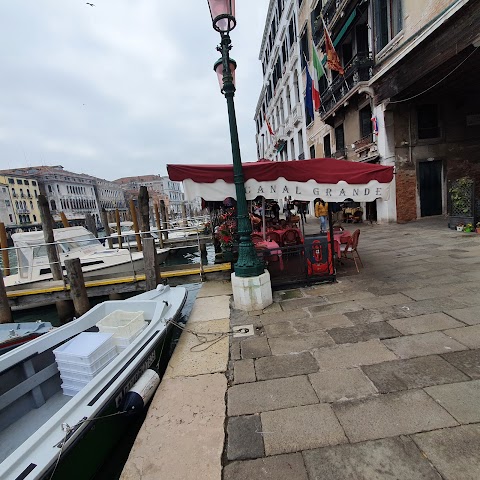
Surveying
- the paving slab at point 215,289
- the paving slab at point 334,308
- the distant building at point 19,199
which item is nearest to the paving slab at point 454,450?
the paving slab at point 334,308

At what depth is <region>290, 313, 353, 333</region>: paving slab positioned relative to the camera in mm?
3799

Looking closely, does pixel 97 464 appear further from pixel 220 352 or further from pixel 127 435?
pixel 220 352

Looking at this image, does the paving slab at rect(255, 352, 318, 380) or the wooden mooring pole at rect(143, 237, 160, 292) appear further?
the wooden mooring pole at rect(143, 237, 160, 292)

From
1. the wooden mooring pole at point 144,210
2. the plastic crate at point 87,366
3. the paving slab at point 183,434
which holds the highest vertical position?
the wooden mooring pole at point 144,210

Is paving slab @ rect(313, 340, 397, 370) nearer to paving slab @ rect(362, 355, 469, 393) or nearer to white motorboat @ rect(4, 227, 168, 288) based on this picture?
paving slab @ rect(362, 355, 469, 393)

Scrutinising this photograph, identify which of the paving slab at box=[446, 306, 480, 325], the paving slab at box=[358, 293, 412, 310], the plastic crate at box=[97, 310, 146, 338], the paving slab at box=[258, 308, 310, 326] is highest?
the plastic crate at box=[97, 310, 146, 338]

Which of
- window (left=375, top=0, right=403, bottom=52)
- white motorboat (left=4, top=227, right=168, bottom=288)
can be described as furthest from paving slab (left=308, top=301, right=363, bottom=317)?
window (left=375, top=0, right=403, bottom=52)

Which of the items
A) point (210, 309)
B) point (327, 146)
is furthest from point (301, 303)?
point (327, 146)

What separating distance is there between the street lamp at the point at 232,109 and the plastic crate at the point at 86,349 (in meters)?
2.24

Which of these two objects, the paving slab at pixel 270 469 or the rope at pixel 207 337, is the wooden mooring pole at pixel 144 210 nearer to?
the rope at pixel 207 337

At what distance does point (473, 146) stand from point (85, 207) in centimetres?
7451

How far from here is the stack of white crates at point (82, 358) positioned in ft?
10.7

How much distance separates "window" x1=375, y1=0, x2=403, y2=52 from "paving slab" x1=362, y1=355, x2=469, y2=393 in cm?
1322

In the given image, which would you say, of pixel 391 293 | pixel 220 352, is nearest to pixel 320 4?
pixel 391 293
